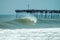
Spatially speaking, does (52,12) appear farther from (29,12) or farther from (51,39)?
(51,39)

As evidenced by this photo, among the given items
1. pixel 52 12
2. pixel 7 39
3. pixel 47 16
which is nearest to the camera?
pixel 7 39

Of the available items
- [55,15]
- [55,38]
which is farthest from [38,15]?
[55,38]

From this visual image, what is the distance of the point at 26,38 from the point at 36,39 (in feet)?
1.13

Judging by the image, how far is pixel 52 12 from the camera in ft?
86.8

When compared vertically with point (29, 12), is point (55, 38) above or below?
above

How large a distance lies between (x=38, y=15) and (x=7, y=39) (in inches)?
890

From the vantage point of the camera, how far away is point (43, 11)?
2650cm

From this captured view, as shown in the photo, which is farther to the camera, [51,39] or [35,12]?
[35,12]

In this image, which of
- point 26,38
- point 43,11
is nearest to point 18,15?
point 43,11

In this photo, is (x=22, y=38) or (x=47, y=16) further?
(x=47, y=16)

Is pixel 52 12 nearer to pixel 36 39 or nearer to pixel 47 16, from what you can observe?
pixel 47 16

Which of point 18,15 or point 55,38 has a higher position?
point 55,38

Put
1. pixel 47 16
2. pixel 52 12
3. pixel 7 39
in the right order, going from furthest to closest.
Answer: pixel 47 16 < pixel 52 12 < pixel 7 39

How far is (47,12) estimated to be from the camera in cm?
2648
